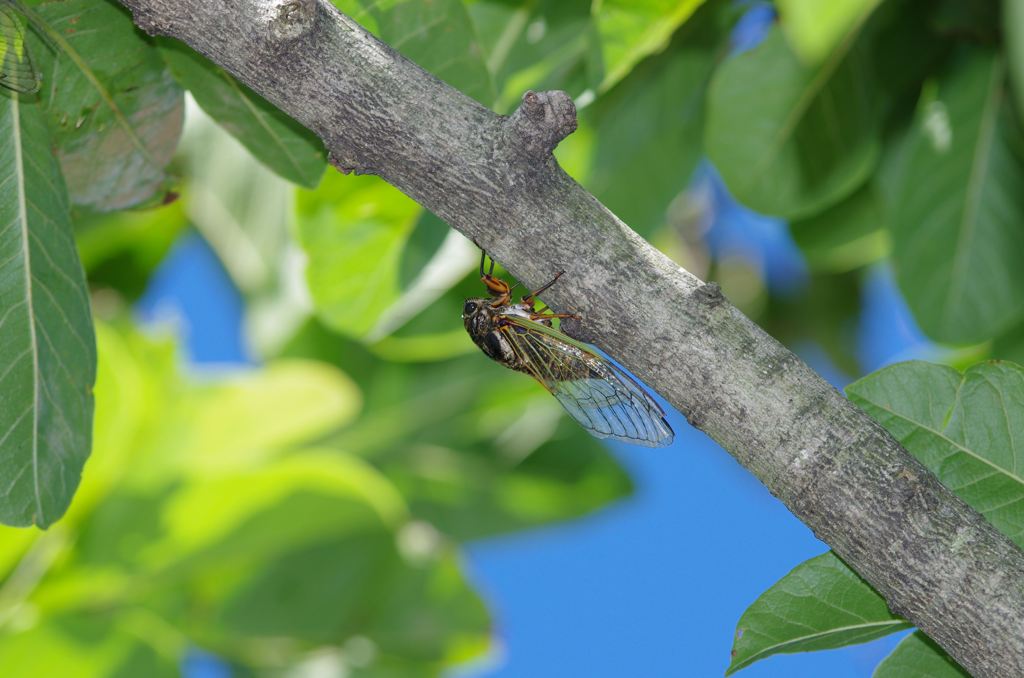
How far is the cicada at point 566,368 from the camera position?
5.15ft

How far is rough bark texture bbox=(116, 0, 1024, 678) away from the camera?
0.89 metres

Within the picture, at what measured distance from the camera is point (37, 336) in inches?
45.9

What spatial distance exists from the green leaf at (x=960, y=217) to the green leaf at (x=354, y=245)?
2.65 ft

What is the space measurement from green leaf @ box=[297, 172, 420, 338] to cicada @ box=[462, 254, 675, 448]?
0.48ft

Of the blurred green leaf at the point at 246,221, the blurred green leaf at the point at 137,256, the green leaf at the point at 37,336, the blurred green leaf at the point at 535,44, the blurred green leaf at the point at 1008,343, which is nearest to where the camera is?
the green leaf at the point at 37,336

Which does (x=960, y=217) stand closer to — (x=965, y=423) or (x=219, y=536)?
(x=965, y=423)

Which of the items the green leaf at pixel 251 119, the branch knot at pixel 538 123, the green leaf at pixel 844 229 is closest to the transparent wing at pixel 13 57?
the green leaf at pixel 251 119

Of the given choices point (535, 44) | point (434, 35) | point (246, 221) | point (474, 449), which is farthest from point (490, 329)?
point (246, 221)

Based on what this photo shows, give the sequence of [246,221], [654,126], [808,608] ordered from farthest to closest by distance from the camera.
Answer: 1. [246,221]
2. [654,126]
3. [808,608]

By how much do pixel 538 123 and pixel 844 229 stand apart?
120 cm

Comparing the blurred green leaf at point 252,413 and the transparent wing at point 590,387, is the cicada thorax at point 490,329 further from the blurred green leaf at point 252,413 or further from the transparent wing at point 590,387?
the blurred green leaf at point 252,413

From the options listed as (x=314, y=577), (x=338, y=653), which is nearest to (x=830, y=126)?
(x=314, y=577)

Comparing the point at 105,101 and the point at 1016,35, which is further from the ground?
the point at 1016,35

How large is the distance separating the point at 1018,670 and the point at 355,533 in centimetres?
179
